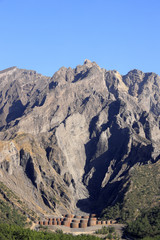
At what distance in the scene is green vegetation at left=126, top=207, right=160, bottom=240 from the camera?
545 feet

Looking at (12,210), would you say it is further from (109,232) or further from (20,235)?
(20,235)

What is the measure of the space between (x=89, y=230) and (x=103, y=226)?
587 centimetres

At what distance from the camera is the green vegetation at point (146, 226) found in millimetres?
166000

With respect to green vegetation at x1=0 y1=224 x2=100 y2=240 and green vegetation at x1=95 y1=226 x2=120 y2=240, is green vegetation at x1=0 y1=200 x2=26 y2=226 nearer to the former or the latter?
green vegetation at x1=95 y1=226 x2=120 y2=240

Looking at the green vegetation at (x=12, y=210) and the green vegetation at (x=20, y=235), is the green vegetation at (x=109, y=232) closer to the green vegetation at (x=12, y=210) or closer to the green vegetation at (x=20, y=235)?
the green vegetation at (x=20, y=235)

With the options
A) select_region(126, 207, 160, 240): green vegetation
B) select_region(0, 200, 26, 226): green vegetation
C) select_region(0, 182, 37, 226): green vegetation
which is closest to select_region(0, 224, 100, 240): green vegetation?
select_region(0, 200, 26, 226): green vegetation

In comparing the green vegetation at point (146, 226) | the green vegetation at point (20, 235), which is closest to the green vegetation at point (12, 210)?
the green vegetation at point (20, 235)

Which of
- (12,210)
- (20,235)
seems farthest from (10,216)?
(20,235)

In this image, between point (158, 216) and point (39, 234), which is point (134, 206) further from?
point (39, 234)

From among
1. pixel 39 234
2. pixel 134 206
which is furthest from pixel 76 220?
pixel 39 234

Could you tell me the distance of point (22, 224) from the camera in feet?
573

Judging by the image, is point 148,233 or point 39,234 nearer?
point 39,234

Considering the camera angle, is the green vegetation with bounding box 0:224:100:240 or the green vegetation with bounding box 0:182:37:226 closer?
the green vegetation with bounding box 0:224:100:240

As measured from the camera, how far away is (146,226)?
6703 inches
